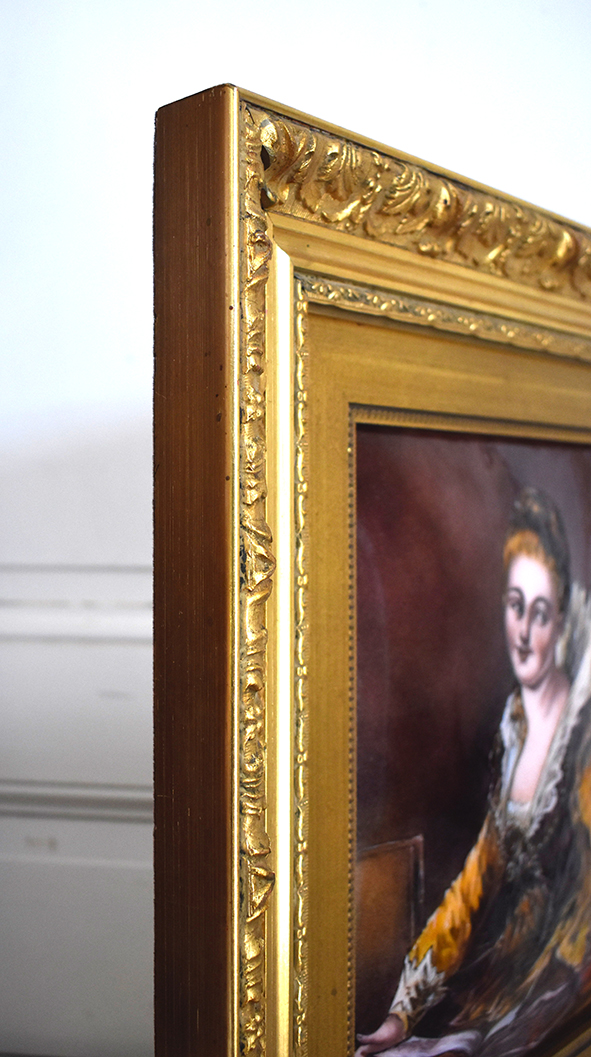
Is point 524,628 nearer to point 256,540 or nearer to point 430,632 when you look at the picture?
point 430,632

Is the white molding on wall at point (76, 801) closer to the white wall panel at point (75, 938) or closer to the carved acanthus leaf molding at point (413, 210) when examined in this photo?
the white wall panel at point (75, 938)

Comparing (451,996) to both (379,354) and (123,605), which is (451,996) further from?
(123,605)

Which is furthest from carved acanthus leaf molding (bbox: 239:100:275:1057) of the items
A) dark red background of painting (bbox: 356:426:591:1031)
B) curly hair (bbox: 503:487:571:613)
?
curly hair (bbox: 503:487:571:613)

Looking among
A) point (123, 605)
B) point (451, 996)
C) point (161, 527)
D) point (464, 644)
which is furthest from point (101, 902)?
point (161, 527)

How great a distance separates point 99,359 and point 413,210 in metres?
0.61

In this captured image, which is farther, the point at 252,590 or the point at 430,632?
the point at 430,632

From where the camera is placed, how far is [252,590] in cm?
44

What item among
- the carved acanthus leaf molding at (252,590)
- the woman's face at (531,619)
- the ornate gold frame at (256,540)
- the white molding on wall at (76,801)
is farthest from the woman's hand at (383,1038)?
the white molding on wall at (76,801)

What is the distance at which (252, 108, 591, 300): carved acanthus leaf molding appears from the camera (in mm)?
478

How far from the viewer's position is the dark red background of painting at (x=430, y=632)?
56 centimetres

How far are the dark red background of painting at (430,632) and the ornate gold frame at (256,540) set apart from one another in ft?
0.11

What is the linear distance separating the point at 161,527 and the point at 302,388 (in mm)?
120

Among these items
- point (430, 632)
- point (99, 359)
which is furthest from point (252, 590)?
point (99, 359)

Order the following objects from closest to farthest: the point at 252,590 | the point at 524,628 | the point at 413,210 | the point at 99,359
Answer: the point at 252,590, the point at 413,210, the point at 524,628, the point at 99,359
